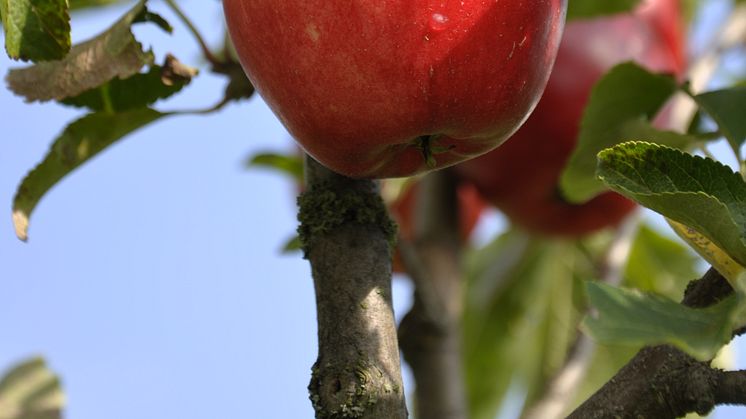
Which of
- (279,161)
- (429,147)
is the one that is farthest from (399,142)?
Answer: (279,161)

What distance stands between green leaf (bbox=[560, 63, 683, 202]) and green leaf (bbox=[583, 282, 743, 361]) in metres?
0.34

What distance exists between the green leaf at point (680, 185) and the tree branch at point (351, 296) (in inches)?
6.5

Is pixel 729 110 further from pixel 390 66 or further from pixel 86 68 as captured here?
pixel 86 68

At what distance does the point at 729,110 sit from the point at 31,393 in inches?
26.6

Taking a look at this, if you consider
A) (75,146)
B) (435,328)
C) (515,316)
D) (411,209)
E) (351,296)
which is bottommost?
(351,296)

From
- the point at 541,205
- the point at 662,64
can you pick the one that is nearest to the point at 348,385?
the point at 541,205

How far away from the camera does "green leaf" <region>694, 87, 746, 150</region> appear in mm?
802

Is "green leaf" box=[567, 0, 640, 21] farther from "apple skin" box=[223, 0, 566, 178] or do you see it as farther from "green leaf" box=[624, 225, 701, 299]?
"green leaf" box=[624, 225, 701, 299]

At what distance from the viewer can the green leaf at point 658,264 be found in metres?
1.67

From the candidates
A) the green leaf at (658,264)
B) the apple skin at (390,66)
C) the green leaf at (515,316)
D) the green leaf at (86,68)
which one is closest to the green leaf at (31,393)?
the green leaf at (86,68)

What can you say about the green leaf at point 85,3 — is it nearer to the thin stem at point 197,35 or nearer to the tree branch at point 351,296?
the thin stem at point 197,35

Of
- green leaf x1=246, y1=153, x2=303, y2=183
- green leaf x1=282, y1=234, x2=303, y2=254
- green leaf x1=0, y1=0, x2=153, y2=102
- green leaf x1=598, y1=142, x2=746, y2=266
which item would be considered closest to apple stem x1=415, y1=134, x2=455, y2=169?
green leaf x1=598, y1=142, x2=746, y2=266

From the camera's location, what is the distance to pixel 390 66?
2.01 ft

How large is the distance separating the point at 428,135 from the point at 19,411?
0.54m
